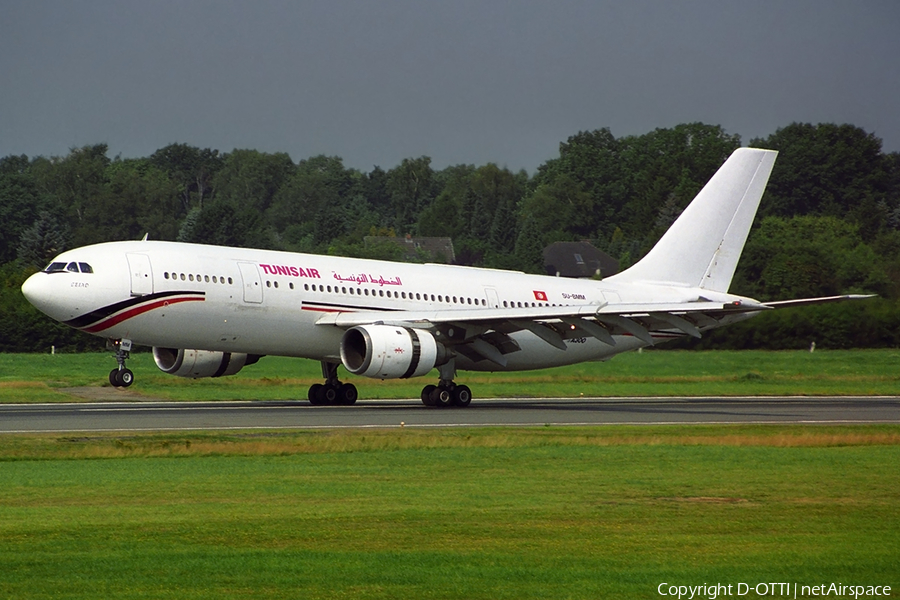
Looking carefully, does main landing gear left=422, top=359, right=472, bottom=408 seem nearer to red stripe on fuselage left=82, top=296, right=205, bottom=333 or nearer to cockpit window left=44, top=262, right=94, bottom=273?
red stripe on fuselage left=82, top=296, right=205, bottom=333

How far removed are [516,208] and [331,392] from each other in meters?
123

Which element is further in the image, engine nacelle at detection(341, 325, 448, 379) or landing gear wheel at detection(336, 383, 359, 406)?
landing gear wheel at detection(336, 383, 359, 406)

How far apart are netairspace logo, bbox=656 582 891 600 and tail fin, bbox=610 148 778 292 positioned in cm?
3216

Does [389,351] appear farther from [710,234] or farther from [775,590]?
[775,590]

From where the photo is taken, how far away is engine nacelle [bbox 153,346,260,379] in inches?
1375

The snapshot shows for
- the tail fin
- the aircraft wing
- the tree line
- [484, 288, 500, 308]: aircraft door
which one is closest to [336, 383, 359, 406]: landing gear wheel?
the aircraft wing

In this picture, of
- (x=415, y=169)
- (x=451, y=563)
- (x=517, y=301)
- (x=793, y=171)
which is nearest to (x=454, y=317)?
(x=517, y=301)

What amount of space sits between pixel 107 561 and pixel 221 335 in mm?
21356

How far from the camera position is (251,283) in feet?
109

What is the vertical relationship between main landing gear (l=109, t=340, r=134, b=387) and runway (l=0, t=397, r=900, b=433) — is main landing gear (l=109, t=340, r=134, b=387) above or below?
above

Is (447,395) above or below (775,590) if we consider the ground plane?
above

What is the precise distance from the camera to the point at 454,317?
1352 inches

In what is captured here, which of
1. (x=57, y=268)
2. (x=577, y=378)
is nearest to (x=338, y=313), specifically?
(x=57, y=268)

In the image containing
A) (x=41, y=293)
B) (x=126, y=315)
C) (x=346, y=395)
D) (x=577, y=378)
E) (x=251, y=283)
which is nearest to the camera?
(x=41, y=293)
